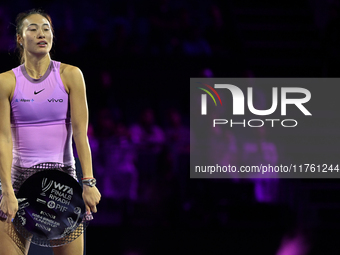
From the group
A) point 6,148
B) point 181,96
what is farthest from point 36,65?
point 181,96

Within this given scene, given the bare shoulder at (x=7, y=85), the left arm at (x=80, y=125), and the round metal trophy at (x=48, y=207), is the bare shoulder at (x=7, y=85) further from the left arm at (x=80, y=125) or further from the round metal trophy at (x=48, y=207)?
the round metal trophy at (x=48, y=207)

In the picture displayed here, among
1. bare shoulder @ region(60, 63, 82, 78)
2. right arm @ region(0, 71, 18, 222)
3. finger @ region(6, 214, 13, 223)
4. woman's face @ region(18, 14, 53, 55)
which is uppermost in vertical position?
woman's face @ region(18, 14, 53, 55)

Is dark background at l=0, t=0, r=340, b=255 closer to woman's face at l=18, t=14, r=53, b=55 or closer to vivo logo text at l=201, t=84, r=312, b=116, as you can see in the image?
vivo logo text at l=201, t=84, r=312, b=116

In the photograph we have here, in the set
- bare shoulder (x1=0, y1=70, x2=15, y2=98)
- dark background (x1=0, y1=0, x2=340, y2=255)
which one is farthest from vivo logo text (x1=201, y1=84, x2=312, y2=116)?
bare shoulder (x1=0, y1=70, x2=15, y2=98)

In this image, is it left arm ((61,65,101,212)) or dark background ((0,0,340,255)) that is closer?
left arm ((61,65,101,212))

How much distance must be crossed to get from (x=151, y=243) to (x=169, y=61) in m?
2.91

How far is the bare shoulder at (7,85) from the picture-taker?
85.2 inches

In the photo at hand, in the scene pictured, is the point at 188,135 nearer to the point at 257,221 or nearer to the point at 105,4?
the point at 257,221

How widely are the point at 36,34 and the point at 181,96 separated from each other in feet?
17.1

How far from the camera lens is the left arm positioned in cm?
215

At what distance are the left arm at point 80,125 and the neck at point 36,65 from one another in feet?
0.30

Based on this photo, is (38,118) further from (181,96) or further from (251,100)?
(181,96)

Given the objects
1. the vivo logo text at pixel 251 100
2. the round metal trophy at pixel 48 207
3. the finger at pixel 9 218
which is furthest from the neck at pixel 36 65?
the vivo logo text at pixel 251 100

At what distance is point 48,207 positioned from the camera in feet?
7.00
